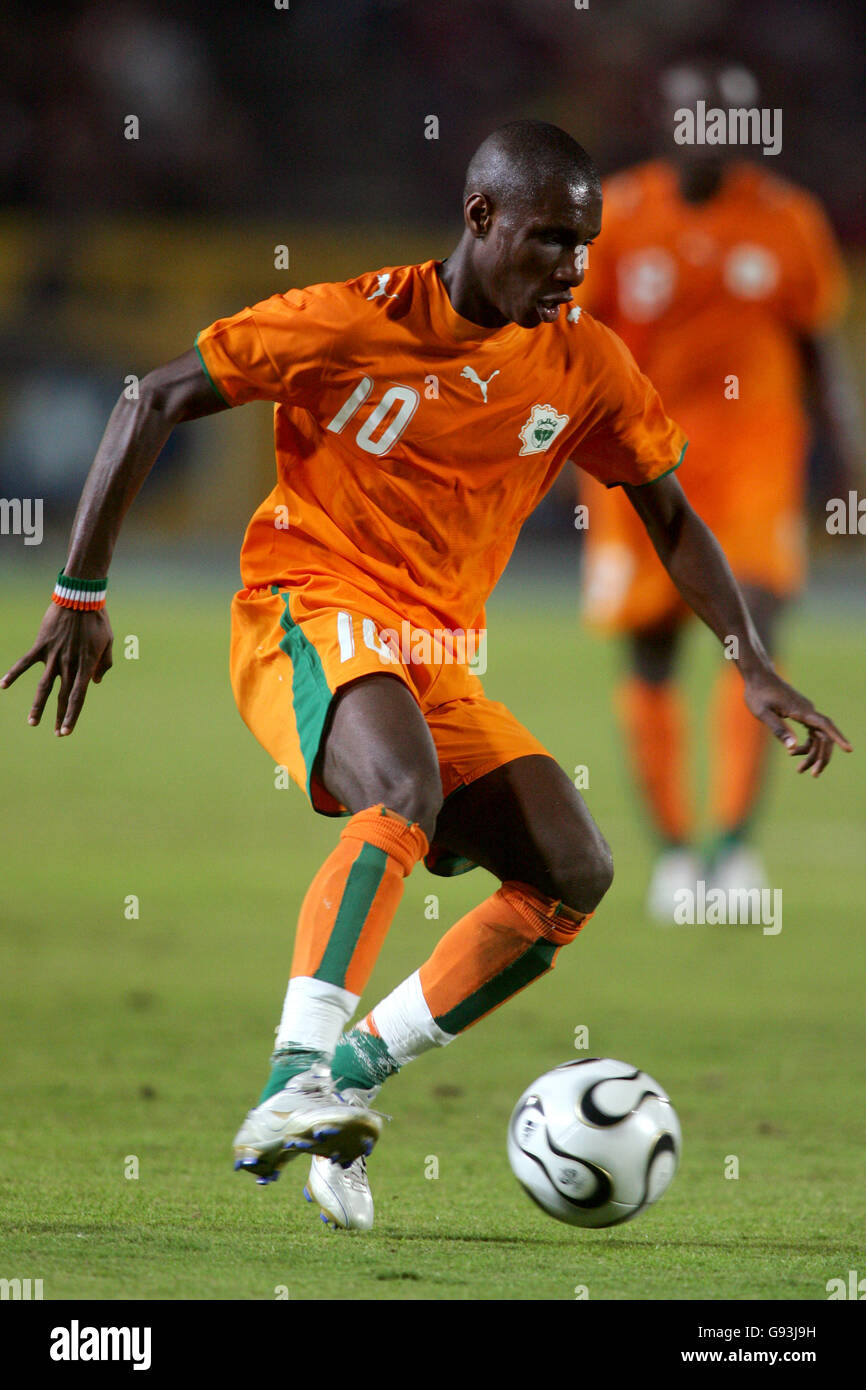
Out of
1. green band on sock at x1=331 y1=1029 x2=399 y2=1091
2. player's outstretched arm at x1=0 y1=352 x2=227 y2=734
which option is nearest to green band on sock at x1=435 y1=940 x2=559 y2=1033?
green band on sock at x1=331 y1=1029 x2=399 y2=1091

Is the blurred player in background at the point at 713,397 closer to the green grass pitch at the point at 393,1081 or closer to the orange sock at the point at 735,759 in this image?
the orange sock at the point at 735,759

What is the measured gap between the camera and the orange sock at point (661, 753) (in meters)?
7.37

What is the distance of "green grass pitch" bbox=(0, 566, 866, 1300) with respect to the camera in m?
3.24

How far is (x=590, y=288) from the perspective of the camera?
23.2ft

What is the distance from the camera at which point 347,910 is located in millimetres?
3250

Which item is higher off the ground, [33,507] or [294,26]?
[294,26]

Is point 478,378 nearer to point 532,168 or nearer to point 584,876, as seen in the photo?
point 532,168

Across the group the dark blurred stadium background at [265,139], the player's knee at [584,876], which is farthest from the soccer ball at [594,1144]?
the dark blurred stadium background at [265,139]

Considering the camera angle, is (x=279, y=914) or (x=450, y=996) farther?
(x=279, y=914)

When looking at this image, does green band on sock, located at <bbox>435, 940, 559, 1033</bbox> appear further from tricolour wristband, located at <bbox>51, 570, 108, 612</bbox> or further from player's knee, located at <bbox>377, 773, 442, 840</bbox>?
tricolour wristband, located at <bbox>51, 570, 108, 612</bbox>

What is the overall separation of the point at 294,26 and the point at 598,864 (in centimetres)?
1968

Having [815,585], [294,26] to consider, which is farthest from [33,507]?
[815,585]

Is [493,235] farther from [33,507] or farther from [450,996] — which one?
[33,507]

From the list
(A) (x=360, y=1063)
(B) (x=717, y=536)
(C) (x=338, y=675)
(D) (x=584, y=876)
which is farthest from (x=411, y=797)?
(B) (x=717, y=536)
